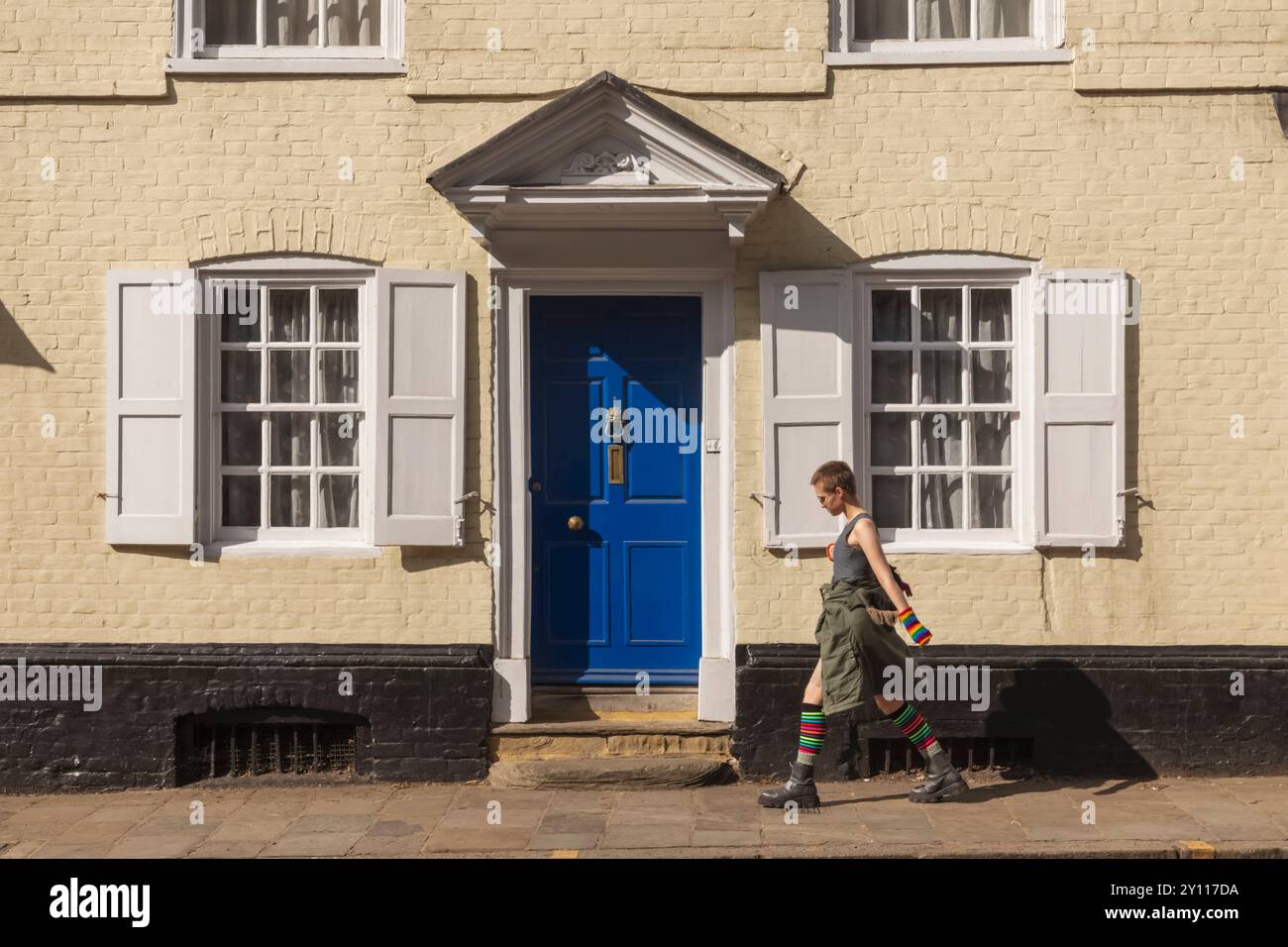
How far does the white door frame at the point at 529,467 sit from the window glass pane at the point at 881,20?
5.46ft

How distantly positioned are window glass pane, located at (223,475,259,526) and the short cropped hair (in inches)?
134

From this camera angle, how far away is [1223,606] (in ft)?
28.2

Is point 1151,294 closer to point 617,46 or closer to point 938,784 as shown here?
point 938,784

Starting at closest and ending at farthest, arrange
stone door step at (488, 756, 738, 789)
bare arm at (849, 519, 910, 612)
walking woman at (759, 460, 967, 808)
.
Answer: bare arm at (849, 519, 910, 612) < walking woman at (759, 460, 967, 808) < stone door step at (488, 756, 738, 789)

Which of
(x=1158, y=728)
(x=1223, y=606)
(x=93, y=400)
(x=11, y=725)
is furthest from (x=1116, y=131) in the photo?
(x=11, y=725)

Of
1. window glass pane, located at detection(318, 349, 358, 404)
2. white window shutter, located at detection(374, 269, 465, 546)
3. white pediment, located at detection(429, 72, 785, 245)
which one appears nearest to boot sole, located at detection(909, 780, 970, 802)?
white window shutter, located at detection(374, 269, 465, 546)

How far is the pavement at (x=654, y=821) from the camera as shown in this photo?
725cm

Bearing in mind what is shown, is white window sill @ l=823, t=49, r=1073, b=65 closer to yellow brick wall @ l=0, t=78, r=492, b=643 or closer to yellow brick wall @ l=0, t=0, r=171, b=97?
yellow brick wall @ l=0, t=78, r=492, b=643

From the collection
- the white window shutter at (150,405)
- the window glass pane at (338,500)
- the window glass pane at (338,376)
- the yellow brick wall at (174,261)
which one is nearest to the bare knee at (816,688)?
the yellow brick wall at (174,261)

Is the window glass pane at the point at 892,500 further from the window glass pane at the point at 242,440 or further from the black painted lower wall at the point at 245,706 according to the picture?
the window glass pane at the point at 242,440

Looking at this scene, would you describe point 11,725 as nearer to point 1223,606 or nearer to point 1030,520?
point 1030,520

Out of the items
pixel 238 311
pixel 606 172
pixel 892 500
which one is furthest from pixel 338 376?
pixel 892 500

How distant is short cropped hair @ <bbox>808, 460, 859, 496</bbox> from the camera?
7750mm

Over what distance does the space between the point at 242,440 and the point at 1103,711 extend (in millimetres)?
5252
